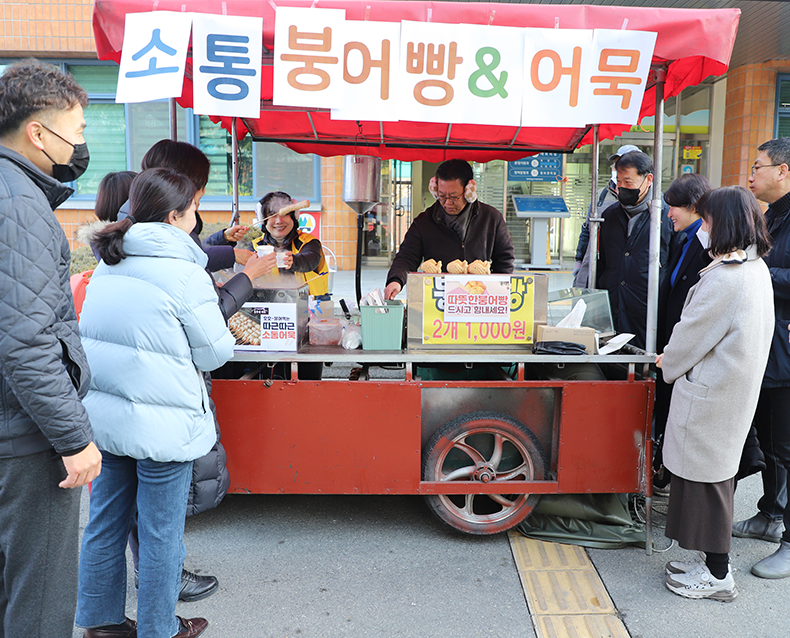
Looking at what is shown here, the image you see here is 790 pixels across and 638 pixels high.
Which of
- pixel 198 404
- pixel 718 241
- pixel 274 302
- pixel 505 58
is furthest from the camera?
pixel 274 302

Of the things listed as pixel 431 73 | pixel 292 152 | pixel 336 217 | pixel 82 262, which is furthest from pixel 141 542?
pixel 292 152

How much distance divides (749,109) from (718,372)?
10214 mm

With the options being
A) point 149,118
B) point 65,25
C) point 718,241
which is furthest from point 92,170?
point 718,241

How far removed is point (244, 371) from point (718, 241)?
2.52m

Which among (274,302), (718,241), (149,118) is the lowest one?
(274,302)

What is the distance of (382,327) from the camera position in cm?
309

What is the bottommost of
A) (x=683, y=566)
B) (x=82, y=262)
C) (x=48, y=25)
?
(x=683, y=566)

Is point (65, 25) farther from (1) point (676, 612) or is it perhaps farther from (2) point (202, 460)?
(1) point (676, 612)

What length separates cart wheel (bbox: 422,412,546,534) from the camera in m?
3.10

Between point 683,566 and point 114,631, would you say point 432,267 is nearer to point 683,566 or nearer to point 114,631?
point 683,566

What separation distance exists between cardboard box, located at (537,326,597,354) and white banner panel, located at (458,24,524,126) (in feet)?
3.46

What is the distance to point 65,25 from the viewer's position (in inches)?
385

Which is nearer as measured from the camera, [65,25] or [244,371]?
[244,371]

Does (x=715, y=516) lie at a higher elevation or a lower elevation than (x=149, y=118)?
lower
